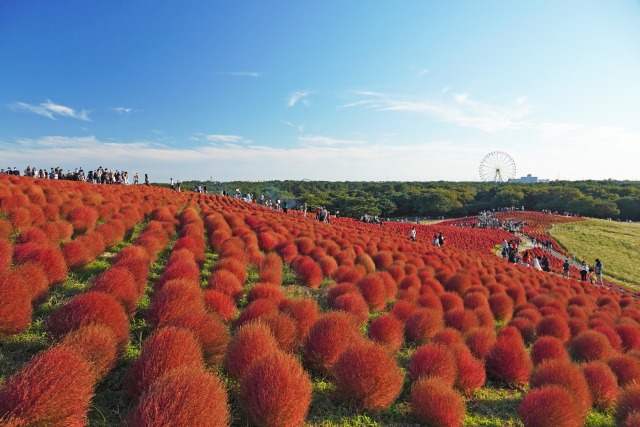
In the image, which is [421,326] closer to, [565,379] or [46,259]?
[565,379]

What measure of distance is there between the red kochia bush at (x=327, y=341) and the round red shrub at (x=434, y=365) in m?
0.96

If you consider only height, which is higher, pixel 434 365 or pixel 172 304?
pixel 172 304

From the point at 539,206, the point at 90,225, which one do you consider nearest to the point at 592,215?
the point at 539,206

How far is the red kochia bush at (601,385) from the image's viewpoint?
5965 mm

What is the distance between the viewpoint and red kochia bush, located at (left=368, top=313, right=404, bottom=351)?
6.71 meters

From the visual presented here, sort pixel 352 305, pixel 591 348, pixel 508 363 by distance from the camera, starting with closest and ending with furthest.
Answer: pixel 508 363
pixel 352 305
pixel 591 348

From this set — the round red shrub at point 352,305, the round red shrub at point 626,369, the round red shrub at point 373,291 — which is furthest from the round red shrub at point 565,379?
the round red shrub at point 373,291

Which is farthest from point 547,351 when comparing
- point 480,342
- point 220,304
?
point 220,304

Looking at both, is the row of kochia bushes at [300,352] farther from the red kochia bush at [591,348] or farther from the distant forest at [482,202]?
the distant forest at [482,202]

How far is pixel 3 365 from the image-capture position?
3994mm

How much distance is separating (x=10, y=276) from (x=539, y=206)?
9968 centimetres

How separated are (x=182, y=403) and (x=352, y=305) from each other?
208 inches

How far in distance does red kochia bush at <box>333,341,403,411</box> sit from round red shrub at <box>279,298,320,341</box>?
116 cm

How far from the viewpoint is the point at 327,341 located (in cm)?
527
